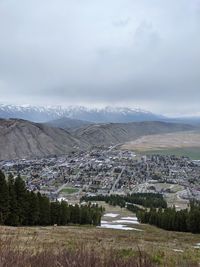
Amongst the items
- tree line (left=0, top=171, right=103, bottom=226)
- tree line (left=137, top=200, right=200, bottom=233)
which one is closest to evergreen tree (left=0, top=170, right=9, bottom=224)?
tree line (left=0, top=171, right=103, bottom=226)

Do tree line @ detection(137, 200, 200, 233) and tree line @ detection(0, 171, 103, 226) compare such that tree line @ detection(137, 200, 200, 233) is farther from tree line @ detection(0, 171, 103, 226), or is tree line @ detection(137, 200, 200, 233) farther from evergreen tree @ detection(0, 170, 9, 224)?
evergreen tree @ detection(0, 170, 9, 224)

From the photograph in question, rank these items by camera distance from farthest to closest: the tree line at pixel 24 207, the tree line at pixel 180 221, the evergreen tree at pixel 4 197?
the tree line at pixel 180 221, the tree line at pixel 24 207, the evergreen tree at pixel 4 197

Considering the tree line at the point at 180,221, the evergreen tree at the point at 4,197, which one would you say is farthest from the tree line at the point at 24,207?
the tree line at the point at 180,221

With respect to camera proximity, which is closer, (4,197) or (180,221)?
(4,197)

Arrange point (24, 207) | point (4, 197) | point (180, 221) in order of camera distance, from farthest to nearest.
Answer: point (180, 221), point (24, 207), point (4, 197)

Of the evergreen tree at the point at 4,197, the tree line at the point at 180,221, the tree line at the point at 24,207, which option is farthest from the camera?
the tree line at the point at 180,221

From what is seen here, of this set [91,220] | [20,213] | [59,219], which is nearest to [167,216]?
[91,220]

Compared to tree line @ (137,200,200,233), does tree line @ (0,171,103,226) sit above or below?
above

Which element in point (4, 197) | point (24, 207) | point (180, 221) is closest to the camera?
point (4, 197)

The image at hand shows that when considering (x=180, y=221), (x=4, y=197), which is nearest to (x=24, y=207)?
(x=4, y=197)

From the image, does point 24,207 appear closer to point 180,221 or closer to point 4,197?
point 4,197

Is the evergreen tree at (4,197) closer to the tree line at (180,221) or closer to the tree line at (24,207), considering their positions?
the tree line at (24,207)
